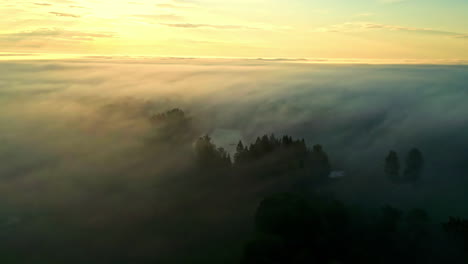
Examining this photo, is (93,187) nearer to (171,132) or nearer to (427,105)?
(171,132)

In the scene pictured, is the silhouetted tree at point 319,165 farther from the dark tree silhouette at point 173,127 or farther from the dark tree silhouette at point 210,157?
the dark tree silhouette at point 173,127

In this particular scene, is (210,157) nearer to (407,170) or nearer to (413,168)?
(407,170)

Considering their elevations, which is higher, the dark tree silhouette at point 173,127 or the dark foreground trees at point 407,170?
the dark tree silhouette at point 173,127

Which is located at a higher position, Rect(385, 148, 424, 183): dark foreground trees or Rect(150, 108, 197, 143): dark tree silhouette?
Rect(150, 108, 197, 143): dark tree silhouette

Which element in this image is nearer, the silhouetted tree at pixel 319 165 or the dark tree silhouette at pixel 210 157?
the silhouetted tree at pixel 319 165

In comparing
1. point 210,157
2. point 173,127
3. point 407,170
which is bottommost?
point 407,170

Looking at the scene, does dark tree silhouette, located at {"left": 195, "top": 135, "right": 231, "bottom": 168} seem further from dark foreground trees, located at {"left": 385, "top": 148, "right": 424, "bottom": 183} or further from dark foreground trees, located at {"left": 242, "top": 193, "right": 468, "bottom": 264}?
dark foreground trees, located at {"left": 242, "top": 193, "right": 468, "bottom": 264}

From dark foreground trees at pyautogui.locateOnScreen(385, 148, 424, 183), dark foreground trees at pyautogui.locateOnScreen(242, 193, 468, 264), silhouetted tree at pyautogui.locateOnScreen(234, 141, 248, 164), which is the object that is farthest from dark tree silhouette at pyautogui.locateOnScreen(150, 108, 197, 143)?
dark foreground trees at pyautogui.locateOnScreen(242, 193, 468, 264)

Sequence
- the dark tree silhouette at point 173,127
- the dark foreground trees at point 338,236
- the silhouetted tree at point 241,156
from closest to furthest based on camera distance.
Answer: the dark foreground trees at point 338,236
the silhouetted tree at point 241,156
the dark tree silhouette at point 173,127

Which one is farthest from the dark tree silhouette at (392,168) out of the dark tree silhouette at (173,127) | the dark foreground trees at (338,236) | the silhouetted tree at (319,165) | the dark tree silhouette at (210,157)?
the dark tree silhouette at (173,127)

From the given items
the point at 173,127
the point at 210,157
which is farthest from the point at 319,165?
the point at 173,127

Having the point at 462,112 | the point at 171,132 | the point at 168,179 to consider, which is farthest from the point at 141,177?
the point at 462,112
